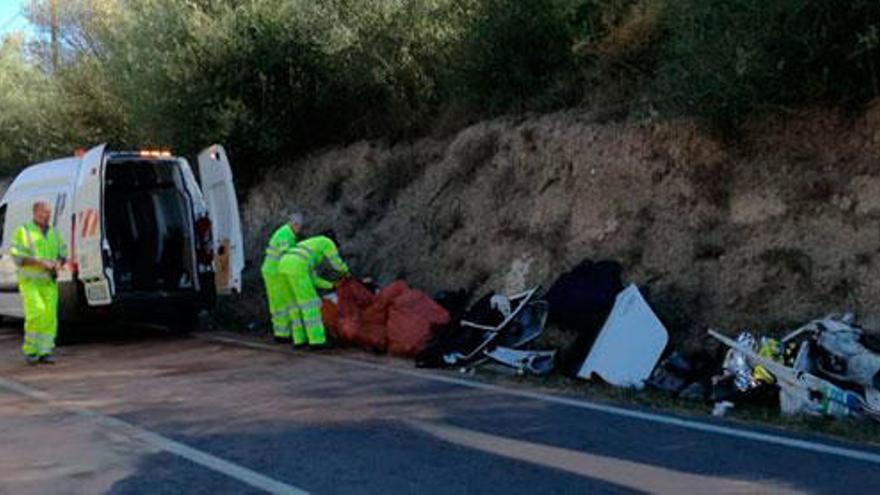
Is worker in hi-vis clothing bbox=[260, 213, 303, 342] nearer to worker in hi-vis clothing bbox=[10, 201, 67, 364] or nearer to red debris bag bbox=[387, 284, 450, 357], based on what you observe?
red debris bag bbox=[387, 284, 450, 357]

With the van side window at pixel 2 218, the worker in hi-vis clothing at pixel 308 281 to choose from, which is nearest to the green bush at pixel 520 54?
the worker in hi-vis clothing at pixel 308 281

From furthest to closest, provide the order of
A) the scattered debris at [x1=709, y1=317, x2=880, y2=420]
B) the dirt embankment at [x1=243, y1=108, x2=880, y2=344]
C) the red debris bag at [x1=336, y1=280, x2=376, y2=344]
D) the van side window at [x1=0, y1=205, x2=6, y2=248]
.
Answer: the van side window at [x1=0, y1=205, x2=6, y2=248], the red debris bag at [x1=336, y1=280, x2=376, y2=344], the dirt embankment at [x1=243, y1=108, x2=880, y2=344], the scattered debris at [x1=709, y1=317, x2=880, y2=420]

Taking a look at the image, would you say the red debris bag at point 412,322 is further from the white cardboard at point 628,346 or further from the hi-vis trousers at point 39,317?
the hi-vis trousers at point 39,317

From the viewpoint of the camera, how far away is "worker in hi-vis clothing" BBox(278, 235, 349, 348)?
11.4m

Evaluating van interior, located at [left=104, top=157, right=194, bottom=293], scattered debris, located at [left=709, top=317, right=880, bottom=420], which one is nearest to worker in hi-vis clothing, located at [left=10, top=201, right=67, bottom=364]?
van interior, located at [left=104, top=157, right=194, bottom=293]

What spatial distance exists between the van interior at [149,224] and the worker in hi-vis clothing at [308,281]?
1.99 metres

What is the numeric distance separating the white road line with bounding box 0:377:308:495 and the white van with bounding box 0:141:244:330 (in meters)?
3.12

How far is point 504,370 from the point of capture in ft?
31.5

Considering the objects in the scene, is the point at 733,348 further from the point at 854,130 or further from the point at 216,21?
the point at 216,21

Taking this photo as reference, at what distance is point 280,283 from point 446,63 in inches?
181

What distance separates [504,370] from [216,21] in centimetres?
908

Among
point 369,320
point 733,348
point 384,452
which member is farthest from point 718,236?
point 384,452

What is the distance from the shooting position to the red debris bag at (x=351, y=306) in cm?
1119

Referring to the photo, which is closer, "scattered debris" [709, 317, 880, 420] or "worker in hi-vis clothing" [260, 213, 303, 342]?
"scattered debris" [709, 317, 880, 420]
